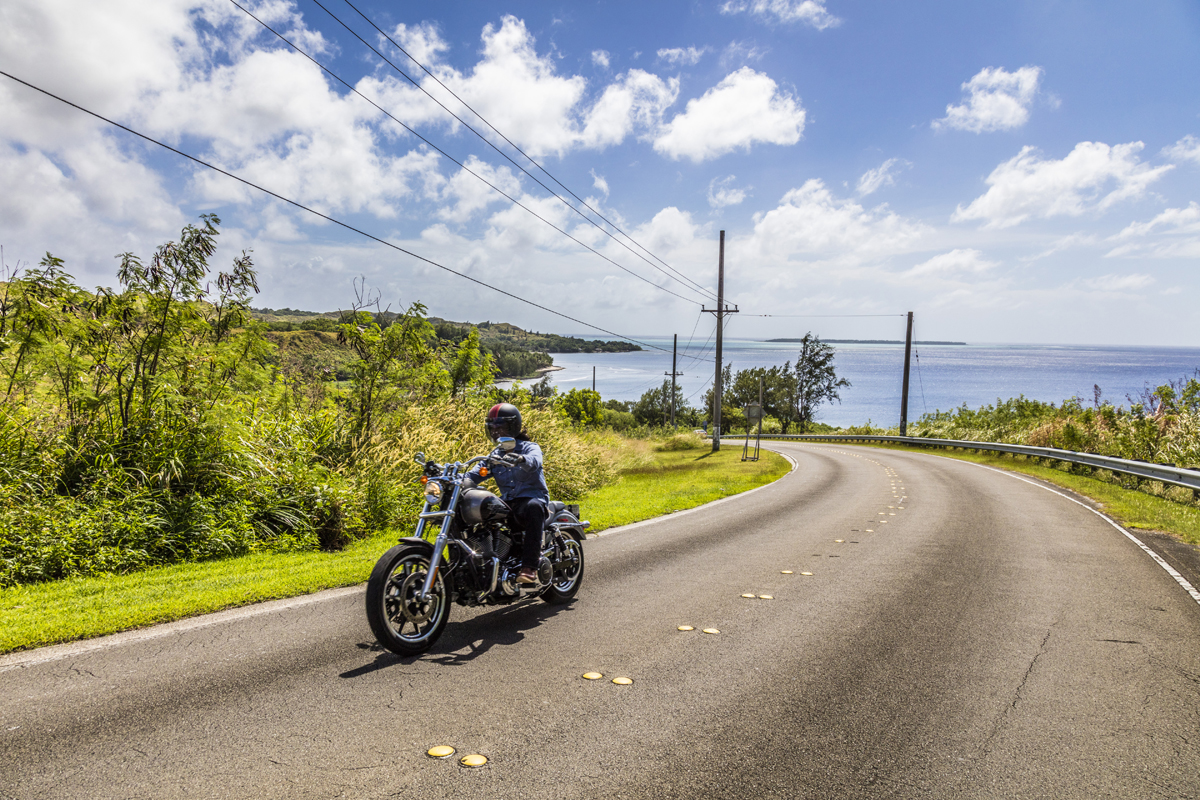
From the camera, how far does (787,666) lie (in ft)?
14.7

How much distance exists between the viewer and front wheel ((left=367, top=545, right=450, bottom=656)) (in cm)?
418

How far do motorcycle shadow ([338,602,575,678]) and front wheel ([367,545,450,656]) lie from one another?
0.32 ft

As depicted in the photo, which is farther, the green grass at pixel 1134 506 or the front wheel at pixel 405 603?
the green grass at pixel 1134 506

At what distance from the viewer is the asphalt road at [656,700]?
9.85ft

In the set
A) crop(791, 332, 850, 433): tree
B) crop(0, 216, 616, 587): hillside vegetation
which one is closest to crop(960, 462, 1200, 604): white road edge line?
crop(0, 216, 616, 587): hillside vegetation

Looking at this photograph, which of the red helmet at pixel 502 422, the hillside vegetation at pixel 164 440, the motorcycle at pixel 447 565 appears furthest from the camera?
the hillside vegetation at pixel 164 440

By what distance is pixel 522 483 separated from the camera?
5.44 m

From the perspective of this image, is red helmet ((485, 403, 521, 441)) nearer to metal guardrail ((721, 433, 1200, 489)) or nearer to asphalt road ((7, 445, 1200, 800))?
asphalt road ((7, 445, 1200, 800))

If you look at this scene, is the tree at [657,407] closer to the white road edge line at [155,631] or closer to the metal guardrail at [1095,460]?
the metal guardrail at [1095,460]

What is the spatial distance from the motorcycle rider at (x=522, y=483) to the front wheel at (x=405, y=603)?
76cm

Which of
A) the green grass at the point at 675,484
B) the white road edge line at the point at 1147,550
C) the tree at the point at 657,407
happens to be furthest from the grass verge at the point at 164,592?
the tree at the point at 657,407

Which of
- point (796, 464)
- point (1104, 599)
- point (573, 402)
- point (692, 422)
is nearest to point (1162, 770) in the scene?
point (1104, 599)

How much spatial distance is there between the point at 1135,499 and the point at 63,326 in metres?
20.1

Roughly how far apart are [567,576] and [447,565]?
1.60 metres
